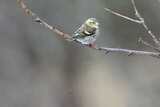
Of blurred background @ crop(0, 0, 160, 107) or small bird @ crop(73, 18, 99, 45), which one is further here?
blurred background @ crop(0, 0, 160, 107)

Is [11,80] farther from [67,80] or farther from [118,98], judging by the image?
[118,98]

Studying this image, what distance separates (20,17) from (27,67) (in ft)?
2.98

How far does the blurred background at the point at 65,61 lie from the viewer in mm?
10812

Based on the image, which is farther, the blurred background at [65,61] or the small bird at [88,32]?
the blurred background at [65,61]

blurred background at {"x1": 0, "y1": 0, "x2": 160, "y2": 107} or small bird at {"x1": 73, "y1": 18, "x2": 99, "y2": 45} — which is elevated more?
small bird at {"x1": 73, "y1": 18, "x2": 99, "y2": 45}

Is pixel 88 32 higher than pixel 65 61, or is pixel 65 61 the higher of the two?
pixel 88 32

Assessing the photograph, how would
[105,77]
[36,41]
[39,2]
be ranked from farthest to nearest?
[105,77], [36,41], [39,2]

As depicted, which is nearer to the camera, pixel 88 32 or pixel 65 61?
pixel 88 32

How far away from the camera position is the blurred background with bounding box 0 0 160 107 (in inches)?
426

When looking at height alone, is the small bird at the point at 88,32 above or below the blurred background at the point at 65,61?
above

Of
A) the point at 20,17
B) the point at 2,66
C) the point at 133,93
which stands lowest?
the point at 133,93

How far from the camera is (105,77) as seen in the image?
12047 mm

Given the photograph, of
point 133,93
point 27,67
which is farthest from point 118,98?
point 27,67

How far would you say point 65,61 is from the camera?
11.1 m
